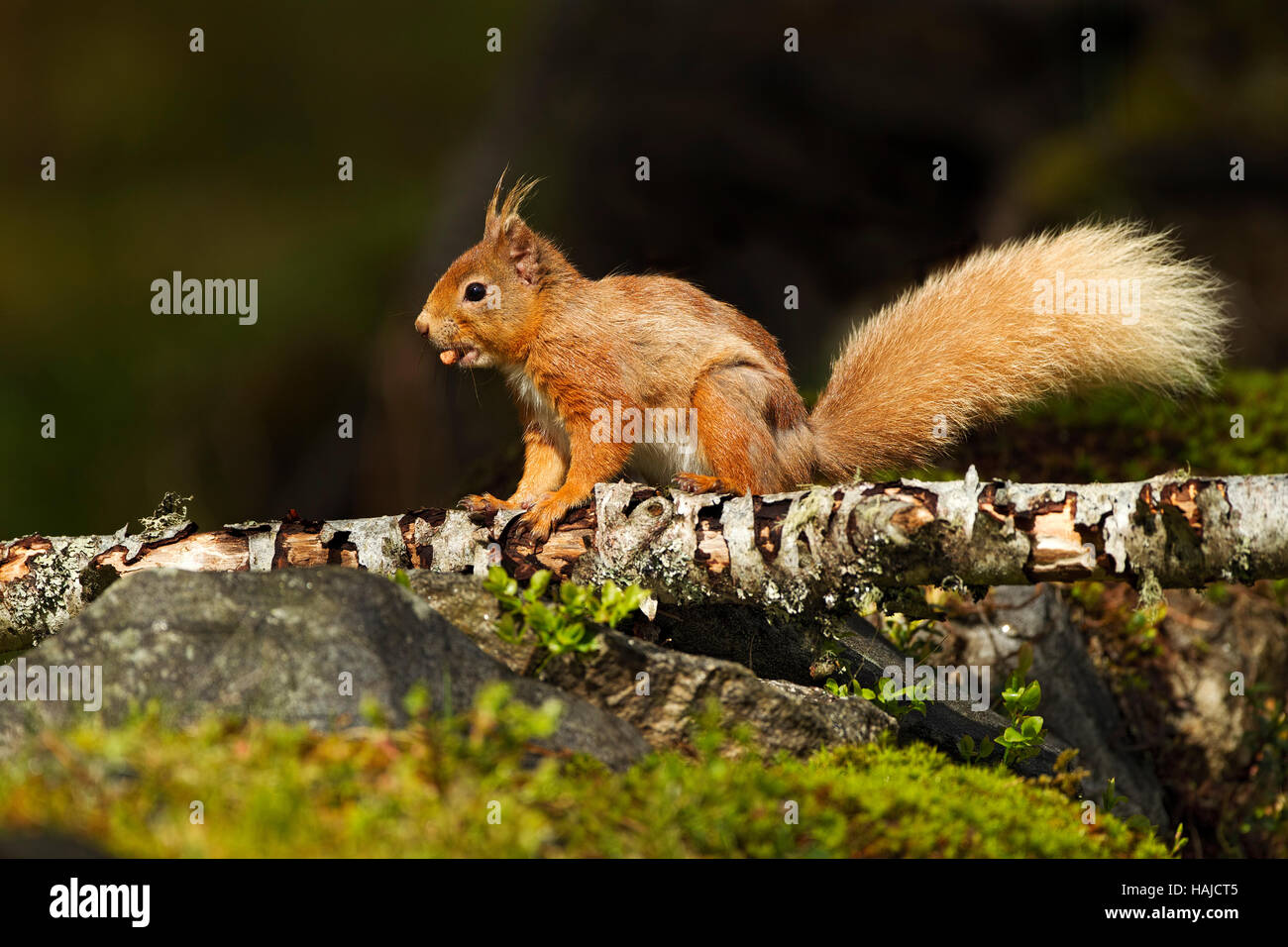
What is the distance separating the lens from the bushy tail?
4.14 metres

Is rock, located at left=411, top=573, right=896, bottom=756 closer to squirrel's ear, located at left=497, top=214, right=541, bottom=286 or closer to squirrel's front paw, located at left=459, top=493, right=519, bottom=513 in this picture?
squirrel's front paw, located at left=459, top=493, right=519, bottom=513

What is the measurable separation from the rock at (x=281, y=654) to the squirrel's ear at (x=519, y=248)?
226 cm

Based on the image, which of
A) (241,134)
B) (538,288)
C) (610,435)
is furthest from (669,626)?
(241,134)

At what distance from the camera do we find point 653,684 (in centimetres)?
315

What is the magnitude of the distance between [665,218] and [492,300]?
508 cm

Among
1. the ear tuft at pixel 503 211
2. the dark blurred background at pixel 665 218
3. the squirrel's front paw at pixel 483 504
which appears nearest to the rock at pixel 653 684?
the squirrel's front paw at pixel 483 504

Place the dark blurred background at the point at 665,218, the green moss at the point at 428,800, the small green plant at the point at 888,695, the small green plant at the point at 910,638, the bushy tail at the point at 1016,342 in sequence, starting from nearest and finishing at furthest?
the green moss at the point at 428,800, the small green plant at the point at 888,695, the bushy tail at the point at 1016,342, the small green plant at the point at 910,638, the dark blurred background at the point at 665,218

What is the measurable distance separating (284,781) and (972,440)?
575 centimetres

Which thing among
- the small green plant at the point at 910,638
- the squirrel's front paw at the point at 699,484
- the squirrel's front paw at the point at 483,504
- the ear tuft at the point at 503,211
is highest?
the ear tuft at the point at 503,211

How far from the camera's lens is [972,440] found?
7020mm

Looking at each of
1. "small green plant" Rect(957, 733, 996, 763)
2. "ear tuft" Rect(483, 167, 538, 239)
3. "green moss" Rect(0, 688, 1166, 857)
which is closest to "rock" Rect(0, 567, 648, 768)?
"green moss" Rect(0, 688, 1166, 857)

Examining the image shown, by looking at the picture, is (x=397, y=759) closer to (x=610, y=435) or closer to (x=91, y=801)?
(x=91, y=801)

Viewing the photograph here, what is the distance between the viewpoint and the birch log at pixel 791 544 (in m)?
3.22

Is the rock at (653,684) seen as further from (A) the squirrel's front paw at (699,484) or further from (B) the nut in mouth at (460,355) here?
(B) the nut in mouth at (460,355)
